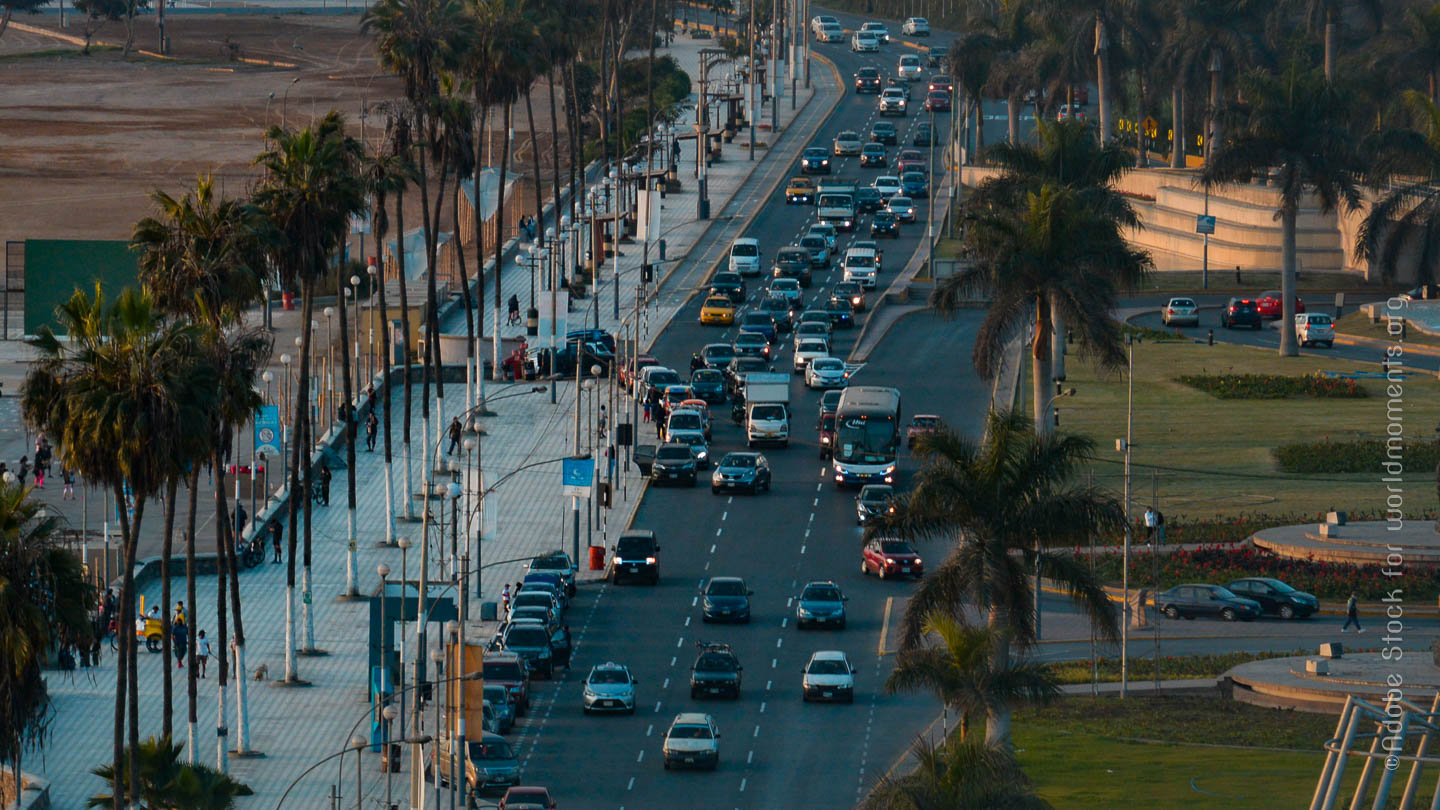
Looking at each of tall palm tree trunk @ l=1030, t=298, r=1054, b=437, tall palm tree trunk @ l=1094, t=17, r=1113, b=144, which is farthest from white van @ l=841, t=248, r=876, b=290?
tall palm tree trunk @ l=1030, t=298, r=1054, b=437

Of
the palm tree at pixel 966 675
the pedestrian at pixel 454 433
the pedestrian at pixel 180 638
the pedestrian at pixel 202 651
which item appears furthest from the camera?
the pedestrian at pixel 454 433

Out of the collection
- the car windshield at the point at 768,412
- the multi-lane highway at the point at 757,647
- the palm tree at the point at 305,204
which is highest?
the palm tree at the point at 305,204

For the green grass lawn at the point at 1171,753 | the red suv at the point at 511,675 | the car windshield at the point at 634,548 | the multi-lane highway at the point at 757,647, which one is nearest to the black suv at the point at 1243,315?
the multi-lane highway at the point at 757,647

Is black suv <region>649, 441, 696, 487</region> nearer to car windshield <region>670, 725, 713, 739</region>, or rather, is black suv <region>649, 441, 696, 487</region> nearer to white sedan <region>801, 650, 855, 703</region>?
white sedan <region>801, 650, 855, 703</region>

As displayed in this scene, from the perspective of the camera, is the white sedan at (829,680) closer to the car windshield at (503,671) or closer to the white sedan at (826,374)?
the car windshield at (503,671)

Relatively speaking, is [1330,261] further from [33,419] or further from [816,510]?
[33,419]

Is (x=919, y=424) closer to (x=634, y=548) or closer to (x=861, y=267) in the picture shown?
(x=634, y=548)

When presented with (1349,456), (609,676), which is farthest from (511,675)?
(1349,456)
